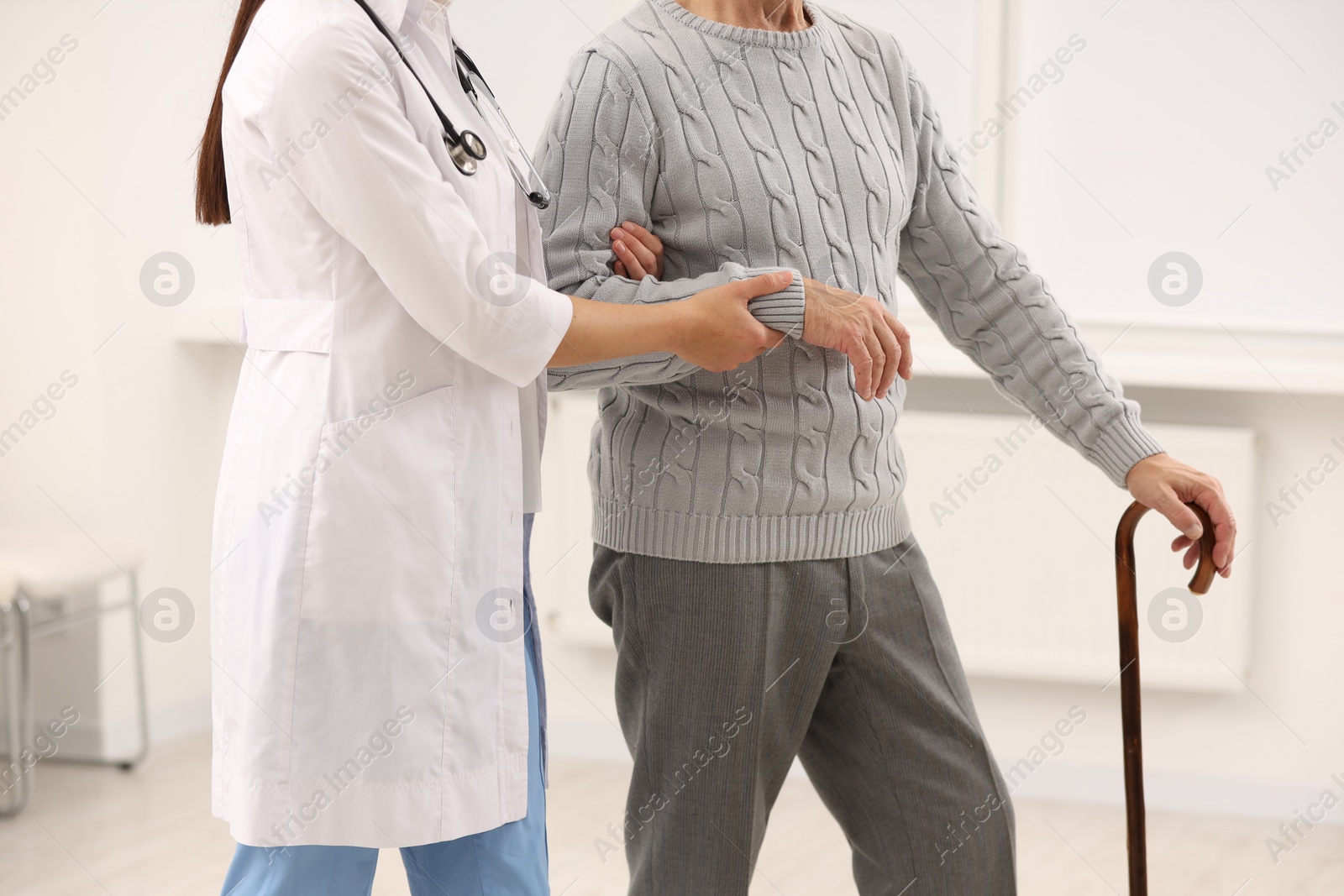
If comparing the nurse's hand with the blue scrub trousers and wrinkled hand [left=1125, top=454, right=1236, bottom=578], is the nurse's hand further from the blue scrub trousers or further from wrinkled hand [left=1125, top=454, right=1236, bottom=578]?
wrinkled hand [left=1125, top=454, right=1236, bottom=578]

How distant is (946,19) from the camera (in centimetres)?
294

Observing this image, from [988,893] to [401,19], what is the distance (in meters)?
1.00

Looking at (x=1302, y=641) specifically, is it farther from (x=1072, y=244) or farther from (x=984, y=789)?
(x=984, y=789)

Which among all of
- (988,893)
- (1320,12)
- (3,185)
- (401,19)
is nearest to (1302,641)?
(1320,12)

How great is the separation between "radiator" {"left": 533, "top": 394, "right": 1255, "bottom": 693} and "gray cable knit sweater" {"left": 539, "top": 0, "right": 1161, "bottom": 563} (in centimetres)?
156

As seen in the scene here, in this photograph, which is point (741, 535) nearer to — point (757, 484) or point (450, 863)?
point (757, 484)

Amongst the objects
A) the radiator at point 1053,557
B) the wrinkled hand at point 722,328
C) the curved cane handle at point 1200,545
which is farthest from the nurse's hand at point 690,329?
the radiator at point 1053,557

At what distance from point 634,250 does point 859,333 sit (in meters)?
0.23

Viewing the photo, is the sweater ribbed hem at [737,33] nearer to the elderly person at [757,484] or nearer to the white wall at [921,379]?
the elderly person at [757,484]

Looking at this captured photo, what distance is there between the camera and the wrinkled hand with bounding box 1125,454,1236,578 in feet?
4.49

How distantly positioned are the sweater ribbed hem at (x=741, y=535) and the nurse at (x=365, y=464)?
0.23m

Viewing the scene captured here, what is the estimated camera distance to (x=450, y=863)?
112 centimetres

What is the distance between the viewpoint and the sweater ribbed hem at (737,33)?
1.32 meters

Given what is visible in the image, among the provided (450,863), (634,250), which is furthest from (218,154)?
(450,863)
